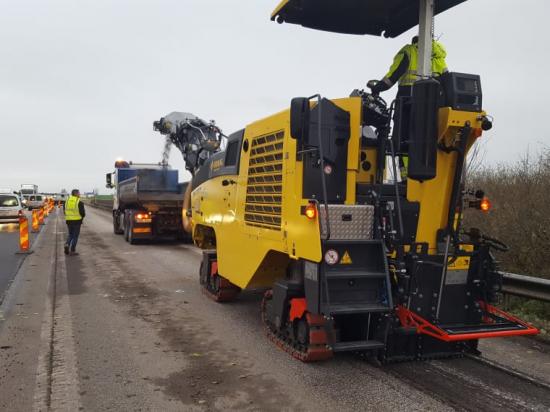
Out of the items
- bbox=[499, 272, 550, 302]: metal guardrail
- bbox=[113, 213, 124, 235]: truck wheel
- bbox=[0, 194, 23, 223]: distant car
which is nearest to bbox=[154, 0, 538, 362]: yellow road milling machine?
bbox=[499, 272, 550, 302]: metal guardrail

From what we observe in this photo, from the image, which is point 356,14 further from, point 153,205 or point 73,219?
point 153,205

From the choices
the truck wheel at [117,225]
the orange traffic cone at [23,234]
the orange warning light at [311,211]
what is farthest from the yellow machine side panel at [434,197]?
the truck wheel at [117,225]

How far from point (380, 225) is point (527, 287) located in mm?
2618

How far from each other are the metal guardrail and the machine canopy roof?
330 cm

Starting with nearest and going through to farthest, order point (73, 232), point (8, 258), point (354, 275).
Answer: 1. point (354, 275)
2. point (8, 258)
3. point (73, 232)

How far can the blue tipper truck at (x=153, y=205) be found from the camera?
16.2 metres

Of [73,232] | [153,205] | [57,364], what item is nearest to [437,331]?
[57,364]

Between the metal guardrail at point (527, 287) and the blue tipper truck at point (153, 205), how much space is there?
11980 mm

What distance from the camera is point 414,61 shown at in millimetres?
5383

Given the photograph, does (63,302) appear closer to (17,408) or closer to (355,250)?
(17,408)

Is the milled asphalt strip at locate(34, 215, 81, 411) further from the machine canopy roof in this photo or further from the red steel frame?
the machine canopy roof

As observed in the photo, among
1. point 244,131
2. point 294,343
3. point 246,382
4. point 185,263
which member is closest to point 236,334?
point 294,343

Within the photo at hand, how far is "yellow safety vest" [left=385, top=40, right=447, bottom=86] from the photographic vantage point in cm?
532

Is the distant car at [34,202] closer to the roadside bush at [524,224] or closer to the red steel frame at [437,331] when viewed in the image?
the roadside bush at [524,224]
